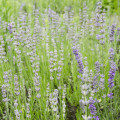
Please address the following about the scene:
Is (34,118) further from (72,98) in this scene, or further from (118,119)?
(118,119)

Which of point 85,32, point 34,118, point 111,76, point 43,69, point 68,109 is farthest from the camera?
point 85,32

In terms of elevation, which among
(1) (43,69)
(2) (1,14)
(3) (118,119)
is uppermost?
(2) (1,14)

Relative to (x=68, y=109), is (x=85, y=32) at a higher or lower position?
higher

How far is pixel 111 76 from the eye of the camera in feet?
5.00

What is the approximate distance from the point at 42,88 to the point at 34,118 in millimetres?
319

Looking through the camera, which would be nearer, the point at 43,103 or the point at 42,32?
the point at 43,103

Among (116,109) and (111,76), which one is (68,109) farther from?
(111,76)

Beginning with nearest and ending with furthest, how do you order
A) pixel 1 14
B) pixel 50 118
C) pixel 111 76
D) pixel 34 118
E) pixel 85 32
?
pixel 111 76 < pixel 50 118 < pixel 34 118 < pixel 85 32 < pixel 1 14

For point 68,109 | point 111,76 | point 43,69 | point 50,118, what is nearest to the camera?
point 111,76

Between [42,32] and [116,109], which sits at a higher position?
[42,32]

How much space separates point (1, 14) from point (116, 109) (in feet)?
9.00

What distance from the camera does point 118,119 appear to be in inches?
73.2

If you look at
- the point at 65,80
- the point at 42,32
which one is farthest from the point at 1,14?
the point at 65,80

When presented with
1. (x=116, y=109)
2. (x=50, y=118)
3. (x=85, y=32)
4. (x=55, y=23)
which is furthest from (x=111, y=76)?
(x=55, y=23)
